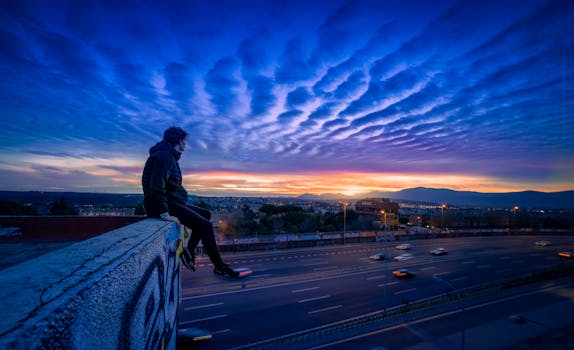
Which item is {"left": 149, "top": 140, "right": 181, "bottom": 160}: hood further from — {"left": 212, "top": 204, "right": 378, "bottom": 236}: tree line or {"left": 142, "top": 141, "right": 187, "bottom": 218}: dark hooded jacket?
{"left": 212, "top": 204, "right": 378, "bottom": 236}: tree line

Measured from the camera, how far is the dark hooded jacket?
14.9ft

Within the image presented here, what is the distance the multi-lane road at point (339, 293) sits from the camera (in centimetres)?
1408

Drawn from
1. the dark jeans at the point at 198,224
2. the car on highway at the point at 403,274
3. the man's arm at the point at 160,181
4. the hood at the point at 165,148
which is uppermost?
the hood at the point at 165,148

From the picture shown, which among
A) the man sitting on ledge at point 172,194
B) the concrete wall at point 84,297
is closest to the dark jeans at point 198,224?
the man sitting on ledge at point 172,194

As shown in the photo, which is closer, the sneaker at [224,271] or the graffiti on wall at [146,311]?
the graffiti on wall at [146,311]

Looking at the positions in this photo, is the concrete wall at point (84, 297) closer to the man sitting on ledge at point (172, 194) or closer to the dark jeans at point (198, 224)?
the man sitting on ledge at point (172, 194)

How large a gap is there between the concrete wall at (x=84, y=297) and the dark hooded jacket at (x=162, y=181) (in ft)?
6.55

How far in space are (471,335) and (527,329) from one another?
13.9 feet

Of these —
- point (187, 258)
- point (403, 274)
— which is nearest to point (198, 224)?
point (187, 258)

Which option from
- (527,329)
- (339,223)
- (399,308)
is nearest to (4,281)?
(399,308)

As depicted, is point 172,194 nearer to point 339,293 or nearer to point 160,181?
point 160,181

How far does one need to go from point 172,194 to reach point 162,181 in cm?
52

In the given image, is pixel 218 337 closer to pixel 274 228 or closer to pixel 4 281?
pixel 4 281

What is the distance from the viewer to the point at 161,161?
4.66m
